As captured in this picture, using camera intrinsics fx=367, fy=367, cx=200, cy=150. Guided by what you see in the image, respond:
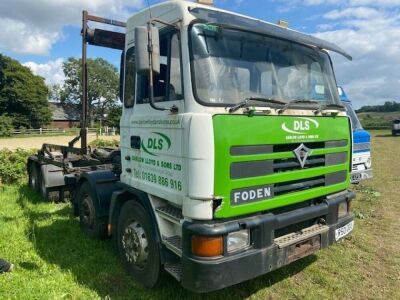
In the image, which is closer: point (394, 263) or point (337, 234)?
point (337, 234)

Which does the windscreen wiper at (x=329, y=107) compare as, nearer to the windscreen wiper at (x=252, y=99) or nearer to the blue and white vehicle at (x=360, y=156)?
the windscreen wiper at (x=252, y=99)

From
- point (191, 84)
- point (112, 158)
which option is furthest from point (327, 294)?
point (112, 158)

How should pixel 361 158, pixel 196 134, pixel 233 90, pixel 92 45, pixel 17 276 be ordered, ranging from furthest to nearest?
1. pixel 361 158
2. pixel 92 45
3. pixel 17 276
4. pixel 233 90
5. pixel 196 134

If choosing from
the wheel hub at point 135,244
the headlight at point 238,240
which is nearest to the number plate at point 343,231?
the headlight at point 238,240

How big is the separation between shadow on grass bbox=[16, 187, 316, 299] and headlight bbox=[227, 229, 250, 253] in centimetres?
94

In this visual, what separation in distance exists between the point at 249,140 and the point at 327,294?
208cm

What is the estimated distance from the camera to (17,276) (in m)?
4.28

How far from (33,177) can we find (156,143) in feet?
21.2

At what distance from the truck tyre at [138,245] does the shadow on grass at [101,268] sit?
157mm

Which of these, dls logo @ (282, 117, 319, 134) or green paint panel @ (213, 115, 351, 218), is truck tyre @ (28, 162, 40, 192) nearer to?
green paint panel @ (213, 115, 351, 218)

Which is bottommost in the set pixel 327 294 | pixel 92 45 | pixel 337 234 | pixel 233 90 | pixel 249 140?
pixel 327 294

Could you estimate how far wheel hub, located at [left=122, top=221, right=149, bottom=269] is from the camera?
12.9ft

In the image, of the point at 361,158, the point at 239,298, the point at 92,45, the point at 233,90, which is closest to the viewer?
the point at 233,90

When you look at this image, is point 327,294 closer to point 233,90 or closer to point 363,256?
point 363,256
